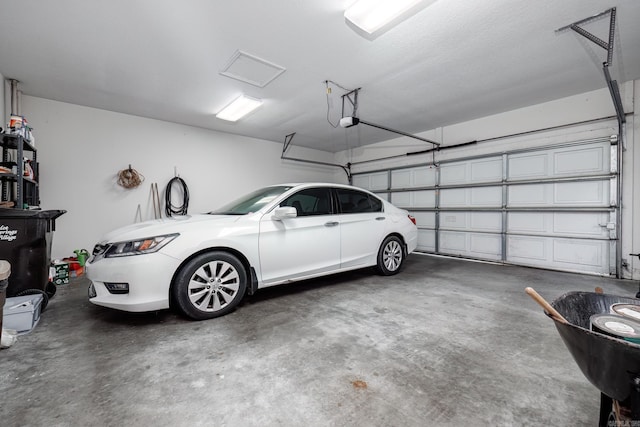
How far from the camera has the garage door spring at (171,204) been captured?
525 centimetres

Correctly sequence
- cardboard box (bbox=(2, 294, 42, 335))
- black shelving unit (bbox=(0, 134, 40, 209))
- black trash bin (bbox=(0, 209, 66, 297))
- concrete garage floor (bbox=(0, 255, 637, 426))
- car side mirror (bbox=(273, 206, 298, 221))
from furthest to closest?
1. black shelving unit (bbox=(0, 134, 40, 209))
2. car side mirror (bbox=(273, 206, 298, 221))
3. black trash bin (bbox=(0, 209, 66, 297))
4. cardboard box (bbox=(2, 294, 42, 335))
5. concrete garage floor (bbox=(0, 255, 637, 426))

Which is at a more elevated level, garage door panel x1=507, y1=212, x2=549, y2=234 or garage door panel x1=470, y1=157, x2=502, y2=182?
garage door panel x1=470, y1=157, x2=502, y2=182

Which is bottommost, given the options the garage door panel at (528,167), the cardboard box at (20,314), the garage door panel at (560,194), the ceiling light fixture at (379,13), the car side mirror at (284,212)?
the cardboard box at (20,314)

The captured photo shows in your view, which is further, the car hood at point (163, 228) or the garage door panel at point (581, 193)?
the garage door panel at point (581, 193)

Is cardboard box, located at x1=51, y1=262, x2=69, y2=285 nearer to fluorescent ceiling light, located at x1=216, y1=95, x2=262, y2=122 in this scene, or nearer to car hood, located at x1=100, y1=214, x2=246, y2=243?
car hood, located at x1=100, y1=214, x2=246, y2=243

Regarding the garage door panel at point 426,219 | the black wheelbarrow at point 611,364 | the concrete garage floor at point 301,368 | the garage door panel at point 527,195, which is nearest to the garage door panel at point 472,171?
the garage door panel at point 527,195

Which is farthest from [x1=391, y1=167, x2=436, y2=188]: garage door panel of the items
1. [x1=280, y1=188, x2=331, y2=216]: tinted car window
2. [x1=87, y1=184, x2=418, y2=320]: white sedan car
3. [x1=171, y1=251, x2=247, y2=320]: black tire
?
[x1=171, y1=251, x2=247, y2=320]: black tire

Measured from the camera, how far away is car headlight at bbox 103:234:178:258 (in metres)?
2.13

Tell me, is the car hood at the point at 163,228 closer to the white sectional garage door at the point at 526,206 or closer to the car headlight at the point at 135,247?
Result: the car headlight at the point at 135,247

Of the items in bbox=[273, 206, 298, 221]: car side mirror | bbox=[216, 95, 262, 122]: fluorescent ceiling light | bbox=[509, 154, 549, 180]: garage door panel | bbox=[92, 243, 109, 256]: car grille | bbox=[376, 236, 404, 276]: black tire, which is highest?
bbox=[216, 95, 262, 122]: fluorescent ceiling light

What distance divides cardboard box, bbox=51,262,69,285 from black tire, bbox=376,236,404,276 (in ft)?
14.0

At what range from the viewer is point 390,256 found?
12.8ft

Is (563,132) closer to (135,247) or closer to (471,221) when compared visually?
(471,221)

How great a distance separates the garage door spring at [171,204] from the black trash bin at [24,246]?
107 inches
